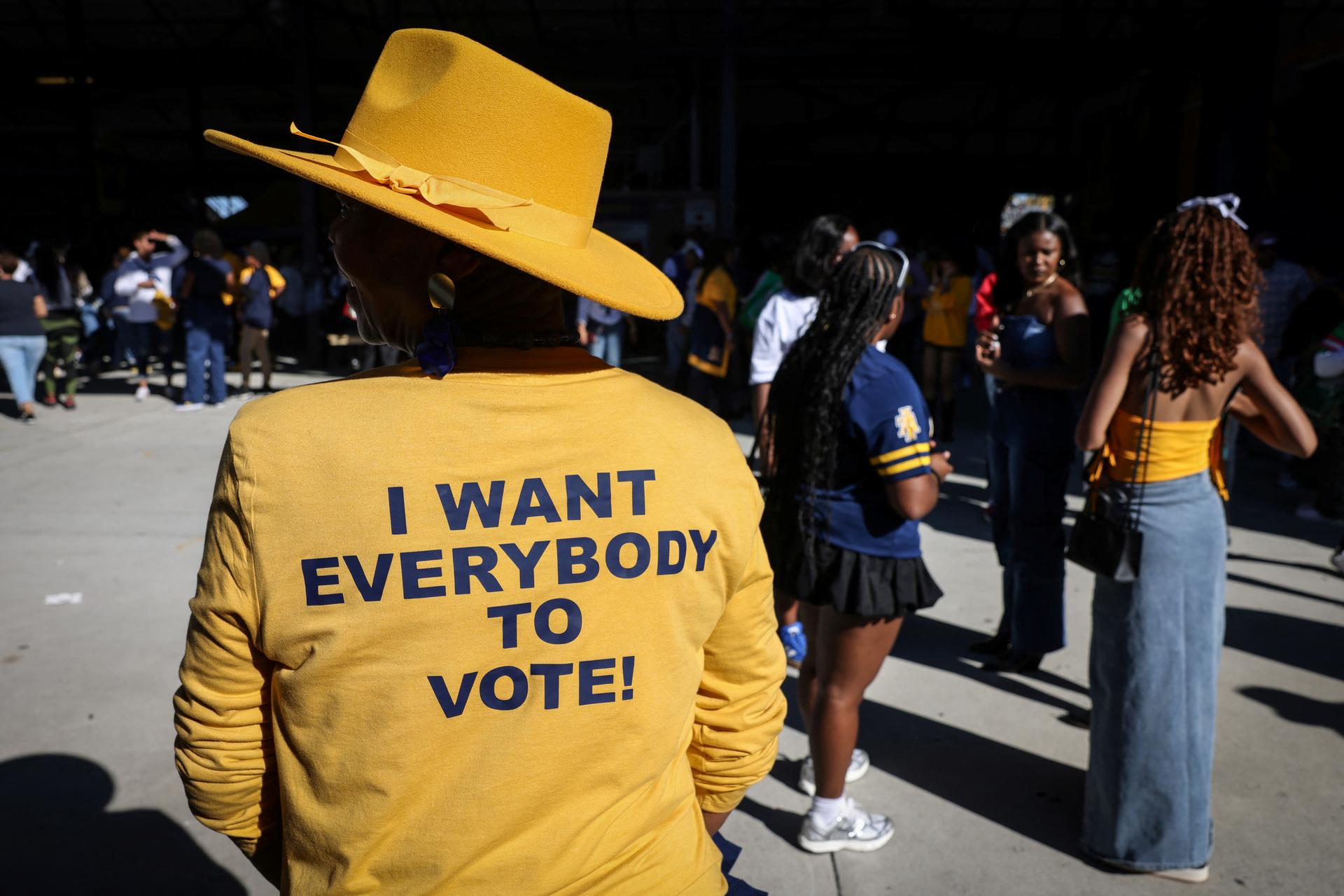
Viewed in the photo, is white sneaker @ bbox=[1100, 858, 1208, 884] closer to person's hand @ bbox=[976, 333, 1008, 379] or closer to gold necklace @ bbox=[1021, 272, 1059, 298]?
person's hand @ bbox=[976, 333, 1008, 379]

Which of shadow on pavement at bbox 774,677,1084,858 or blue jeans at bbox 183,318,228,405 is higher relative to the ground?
blue jeans at bbox 183,318,228,405

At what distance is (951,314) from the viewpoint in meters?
8.75

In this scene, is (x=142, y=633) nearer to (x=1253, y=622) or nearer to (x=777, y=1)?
(x=1253, y=622)

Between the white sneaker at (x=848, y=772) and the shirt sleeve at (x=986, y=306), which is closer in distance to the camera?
the white sneaker at (x=848, y=772)

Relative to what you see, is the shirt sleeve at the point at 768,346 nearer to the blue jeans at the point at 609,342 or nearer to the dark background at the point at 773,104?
the blue jeans at the point at 609,342

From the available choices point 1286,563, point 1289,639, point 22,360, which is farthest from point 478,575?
point 22,360

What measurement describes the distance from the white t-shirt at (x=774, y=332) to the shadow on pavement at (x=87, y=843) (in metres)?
3.70

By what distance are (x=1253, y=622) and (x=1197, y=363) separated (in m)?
2.77

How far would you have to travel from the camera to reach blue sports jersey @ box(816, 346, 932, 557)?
108 inches

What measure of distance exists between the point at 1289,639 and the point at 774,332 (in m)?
2.97

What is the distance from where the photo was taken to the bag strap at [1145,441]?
9.23ft

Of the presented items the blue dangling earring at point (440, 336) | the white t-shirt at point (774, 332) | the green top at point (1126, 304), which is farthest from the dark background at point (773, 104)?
the blue dangling earring at point (440, 336)

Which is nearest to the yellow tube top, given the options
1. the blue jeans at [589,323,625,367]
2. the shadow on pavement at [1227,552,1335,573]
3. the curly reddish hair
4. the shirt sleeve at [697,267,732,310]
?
the curly reddish hair

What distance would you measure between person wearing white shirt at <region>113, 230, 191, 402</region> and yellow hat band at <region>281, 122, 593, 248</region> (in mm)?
11585
